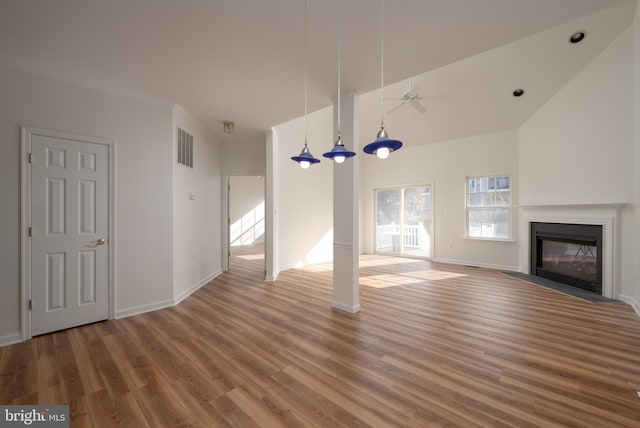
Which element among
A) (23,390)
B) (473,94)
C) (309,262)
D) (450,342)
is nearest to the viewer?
(23,390)

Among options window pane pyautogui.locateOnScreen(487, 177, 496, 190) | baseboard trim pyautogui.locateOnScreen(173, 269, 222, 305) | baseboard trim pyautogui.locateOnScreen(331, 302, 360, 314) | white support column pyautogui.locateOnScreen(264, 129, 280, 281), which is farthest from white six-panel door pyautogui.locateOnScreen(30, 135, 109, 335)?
window pane pyautogui.locateOnScreen(487, 177, 496, 190)

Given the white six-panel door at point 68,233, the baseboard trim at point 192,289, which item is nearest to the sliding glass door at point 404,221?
the baseboard trim at point 192,289

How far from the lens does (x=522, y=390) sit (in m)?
1.85

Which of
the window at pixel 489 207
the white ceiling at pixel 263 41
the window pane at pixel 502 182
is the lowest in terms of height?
the window at pixel 489 207

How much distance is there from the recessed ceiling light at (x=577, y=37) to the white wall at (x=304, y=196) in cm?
441

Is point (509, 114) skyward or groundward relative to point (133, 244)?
skyward

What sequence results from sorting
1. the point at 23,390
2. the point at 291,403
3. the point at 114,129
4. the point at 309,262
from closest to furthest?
the point at 291,403
the point at 23,390
the point at 114,129
the point at 309,262

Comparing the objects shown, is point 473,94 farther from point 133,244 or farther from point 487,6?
point 133,244

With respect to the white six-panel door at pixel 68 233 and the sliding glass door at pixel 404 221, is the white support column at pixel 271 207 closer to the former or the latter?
the white six-panel door at pixel 68 233

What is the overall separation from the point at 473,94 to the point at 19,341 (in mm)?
7662

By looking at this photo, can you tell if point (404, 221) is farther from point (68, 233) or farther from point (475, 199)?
point (68, 233)

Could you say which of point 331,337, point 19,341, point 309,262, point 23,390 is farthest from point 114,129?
point 309,262

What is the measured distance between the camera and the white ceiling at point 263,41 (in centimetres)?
196

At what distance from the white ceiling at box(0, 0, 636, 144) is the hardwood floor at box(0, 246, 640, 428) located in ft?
9.43
